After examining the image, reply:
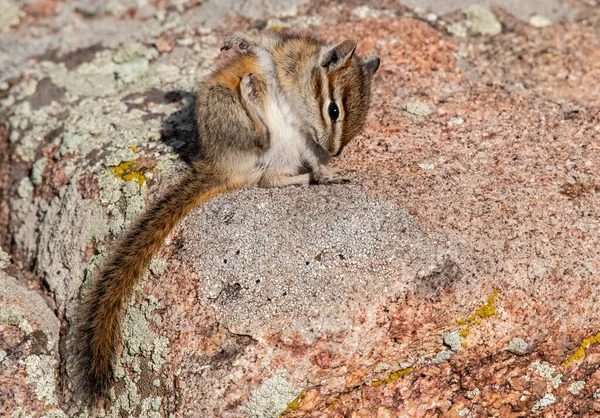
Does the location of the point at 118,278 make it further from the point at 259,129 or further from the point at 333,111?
the point at 333,111

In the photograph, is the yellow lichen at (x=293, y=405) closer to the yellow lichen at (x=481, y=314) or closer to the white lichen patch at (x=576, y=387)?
the yellow lichen at (x=481, y=314)

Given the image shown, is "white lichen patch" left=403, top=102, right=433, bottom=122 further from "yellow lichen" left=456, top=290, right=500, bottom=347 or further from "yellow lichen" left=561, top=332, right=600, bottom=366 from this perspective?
"yellow lichen" left=561, top=332, right=600, bottom=366

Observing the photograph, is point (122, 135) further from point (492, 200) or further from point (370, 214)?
point (492, 200)

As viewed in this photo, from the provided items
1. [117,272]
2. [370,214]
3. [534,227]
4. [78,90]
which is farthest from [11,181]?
[534,227]

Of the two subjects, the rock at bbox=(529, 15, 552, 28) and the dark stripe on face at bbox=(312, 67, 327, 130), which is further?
the rock at bbox=(529, 15, 552, 28)

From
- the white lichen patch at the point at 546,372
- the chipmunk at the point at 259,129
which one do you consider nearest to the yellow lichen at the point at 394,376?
the white lichen patch at the point at 546,372

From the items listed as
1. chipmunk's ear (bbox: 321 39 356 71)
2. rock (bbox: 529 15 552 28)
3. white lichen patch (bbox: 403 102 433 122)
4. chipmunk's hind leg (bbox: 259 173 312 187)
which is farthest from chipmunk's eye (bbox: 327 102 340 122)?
rock (bbox: 529 15 552 28)
